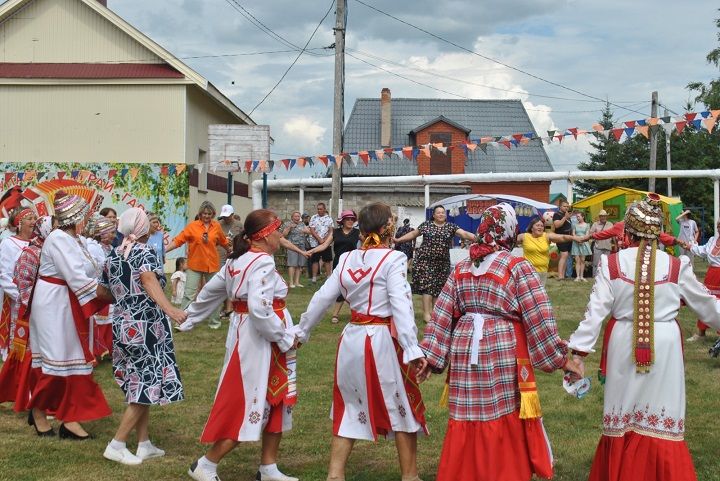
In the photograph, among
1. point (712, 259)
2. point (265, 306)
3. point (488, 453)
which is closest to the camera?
point (488, 453)

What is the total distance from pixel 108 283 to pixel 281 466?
1.74 meters

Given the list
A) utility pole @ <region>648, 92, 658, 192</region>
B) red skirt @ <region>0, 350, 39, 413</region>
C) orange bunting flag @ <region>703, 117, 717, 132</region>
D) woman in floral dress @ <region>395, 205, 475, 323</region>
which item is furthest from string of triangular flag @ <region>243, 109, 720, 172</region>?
utility pole @ <region>648, 92, 658, 192</region>

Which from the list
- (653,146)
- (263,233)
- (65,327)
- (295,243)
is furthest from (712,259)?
(653,146)

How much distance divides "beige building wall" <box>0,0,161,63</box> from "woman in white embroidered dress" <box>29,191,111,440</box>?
17670mm

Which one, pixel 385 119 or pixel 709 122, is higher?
pixel 385 119

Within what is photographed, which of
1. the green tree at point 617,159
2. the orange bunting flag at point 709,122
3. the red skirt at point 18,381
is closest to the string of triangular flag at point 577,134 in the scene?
the orange bunting flag at point 709,122

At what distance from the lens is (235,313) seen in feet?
17.5

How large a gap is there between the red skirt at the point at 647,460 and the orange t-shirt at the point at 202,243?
311 inches

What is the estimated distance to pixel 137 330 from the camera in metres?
5.70

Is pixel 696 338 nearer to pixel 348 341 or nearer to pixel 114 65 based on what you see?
pixel 348 341

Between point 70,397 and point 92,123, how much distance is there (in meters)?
17.6

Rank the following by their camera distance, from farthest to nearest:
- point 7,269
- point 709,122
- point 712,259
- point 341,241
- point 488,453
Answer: point 341,241, point 709,122, point 712,259, point 7,269, point 488,453

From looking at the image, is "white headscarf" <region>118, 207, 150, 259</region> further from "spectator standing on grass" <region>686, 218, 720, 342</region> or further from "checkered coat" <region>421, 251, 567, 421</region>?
"spectator standing on grass" <region>686, 218, 720, 342</region>

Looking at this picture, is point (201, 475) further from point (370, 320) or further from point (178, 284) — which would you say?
point (178, 284)
